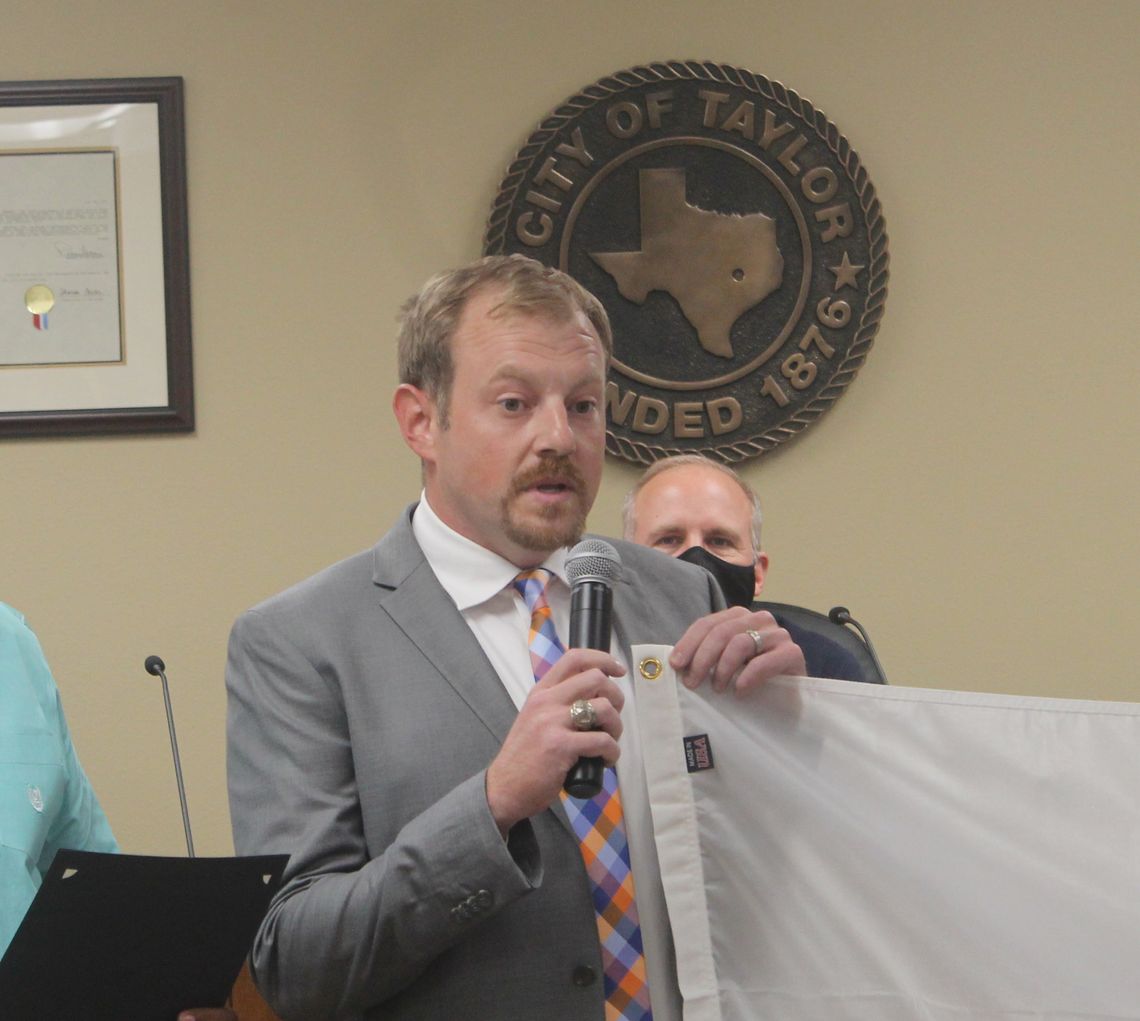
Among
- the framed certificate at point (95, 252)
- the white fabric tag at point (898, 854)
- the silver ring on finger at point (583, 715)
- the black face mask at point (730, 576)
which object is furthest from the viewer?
the framed certificate at point (95, 252)

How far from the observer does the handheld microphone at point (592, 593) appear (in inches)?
56.9

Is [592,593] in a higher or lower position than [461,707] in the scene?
higher

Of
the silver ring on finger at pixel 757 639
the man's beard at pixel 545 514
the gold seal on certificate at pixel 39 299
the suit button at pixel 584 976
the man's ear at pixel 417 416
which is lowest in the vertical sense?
the suit button at pixel 584 976

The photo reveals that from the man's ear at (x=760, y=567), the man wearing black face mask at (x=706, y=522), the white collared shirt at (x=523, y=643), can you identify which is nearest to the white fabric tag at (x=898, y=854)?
the white collared shirt at (x=523, y=643)

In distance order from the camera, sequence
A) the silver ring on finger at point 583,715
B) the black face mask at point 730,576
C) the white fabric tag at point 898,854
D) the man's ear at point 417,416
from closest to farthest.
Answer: the silver ring on finger at point 583,715 < the white fabric tag at point 898,854 < the man's ear at point 417,416 < the black face mask at point 730,576

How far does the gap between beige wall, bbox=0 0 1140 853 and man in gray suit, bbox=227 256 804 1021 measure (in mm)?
1618

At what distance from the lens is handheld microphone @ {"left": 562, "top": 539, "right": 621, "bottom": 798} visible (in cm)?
145

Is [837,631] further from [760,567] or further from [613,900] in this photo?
[613,900]

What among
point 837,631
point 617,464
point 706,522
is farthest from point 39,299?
point 837,631

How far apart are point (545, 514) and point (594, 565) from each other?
9cm

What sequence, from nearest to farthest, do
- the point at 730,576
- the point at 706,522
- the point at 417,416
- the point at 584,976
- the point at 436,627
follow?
the point at 584,976 < the point at 436,627 < the point at 417,416 < the point at 730,576 < the point at 706,522

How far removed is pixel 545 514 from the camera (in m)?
1.55

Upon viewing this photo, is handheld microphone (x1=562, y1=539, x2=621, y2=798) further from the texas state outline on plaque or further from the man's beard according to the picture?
the texas state outline on plaque

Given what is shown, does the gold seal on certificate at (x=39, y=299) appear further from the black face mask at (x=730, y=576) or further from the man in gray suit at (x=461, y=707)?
the man in gray suit at (x=461, y=707)
